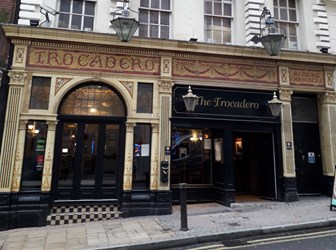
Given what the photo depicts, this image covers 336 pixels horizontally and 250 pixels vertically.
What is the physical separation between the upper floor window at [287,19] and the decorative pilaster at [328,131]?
2373mm

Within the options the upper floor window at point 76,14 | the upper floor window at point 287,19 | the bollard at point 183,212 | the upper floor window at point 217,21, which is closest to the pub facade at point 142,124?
the upper floor window at point 76,14

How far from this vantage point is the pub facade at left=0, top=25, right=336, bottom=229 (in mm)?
7730

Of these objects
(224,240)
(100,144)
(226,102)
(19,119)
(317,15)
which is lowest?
(224,240)

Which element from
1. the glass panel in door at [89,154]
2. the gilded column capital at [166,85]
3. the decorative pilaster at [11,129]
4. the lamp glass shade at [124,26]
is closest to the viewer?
the decorative pilaster at [11,129]

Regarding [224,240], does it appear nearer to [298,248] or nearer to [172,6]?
[298,248]

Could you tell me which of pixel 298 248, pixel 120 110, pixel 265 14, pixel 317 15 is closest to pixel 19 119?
pixel 120 110

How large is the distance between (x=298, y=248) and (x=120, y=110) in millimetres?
6028

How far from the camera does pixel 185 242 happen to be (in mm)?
5715

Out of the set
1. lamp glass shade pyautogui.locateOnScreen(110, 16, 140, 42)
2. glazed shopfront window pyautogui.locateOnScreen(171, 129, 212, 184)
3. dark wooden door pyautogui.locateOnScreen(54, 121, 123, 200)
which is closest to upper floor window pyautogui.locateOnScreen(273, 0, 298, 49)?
glazed shopfront window pyautogui.locateOnScreen(171, 129, 212, 184)

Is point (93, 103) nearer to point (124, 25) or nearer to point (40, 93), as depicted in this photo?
point (40, 93)

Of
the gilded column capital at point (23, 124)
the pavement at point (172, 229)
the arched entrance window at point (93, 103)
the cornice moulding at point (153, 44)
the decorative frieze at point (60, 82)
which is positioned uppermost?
the cornice moulding at point (153, 44)

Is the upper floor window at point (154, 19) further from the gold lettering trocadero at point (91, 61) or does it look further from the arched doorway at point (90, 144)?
the arched doorway at point (90, 144)

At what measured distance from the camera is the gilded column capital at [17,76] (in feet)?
25.4

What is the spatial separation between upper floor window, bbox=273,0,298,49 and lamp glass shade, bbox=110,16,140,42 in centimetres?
594
